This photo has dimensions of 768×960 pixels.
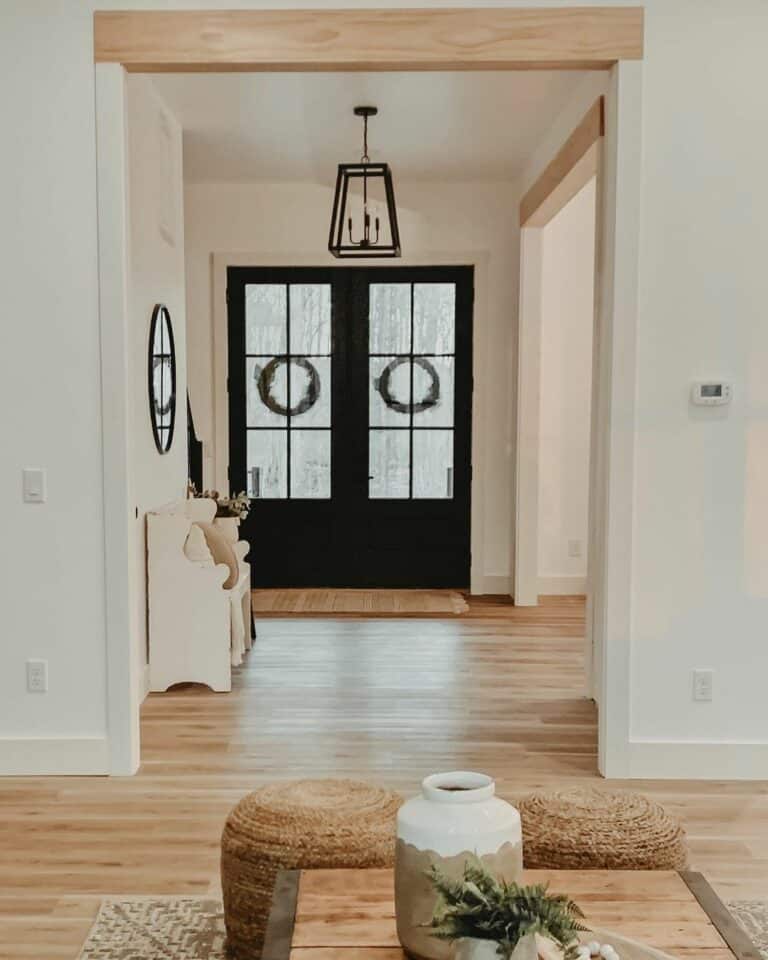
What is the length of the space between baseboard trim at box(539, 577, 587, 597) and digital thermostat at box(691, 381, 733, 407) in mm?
3905

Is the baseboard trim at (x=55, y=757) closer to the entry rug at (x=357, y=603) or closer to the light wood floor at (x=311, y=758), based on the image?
the light wood floor at (x=311, y=758)

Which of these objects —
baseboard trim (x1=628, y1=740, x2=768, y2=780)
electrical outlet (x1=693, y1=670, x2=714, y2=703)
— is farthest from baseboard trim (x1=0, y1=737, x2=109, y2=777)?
electrical outlet (x1=693, y1=670, x2=714, y2=703)

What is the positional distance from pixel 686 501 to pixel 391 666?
2.15 metres

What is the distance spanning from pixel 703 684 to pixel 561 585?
3.72 meters

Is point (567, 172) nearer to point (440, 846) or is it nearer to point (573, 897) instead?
point (573, 897)

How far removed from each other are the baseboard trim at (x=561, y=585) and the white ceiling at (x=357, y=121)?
281 cm

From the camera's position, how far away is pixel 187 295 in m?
7.46

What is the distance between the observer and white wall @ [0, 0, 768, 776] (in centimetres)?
362

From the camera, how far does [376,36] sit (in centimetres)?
362

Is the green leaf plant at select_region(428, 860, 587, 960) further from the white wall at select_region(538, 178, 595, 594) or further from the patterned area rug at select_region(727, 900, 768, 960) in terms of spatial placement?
the white wall at select_region(538, 178, 595, 594)

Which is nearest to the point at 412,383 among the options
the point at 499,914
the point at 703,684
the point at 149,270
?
the point at 149,270

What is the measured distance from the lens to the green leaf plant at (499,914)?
1.42 m

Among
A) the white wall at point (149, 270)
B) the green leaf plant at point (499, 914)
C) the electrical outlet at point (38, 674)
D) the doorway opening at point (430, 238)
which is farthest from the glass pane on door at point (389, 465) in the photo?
the green leaf plant at point (499, 914)

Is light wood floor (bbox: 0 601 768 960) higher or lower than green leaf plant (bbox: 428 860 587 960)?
lower
